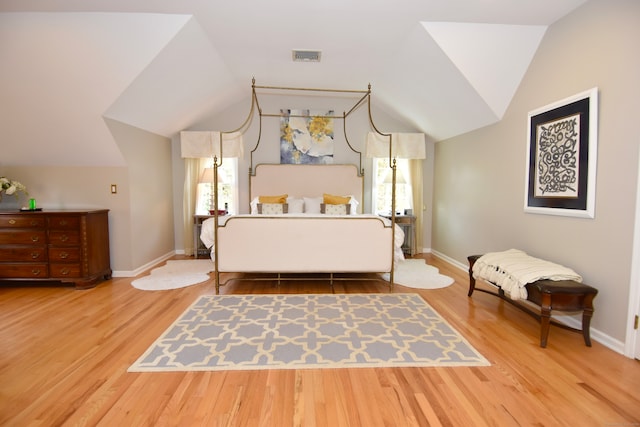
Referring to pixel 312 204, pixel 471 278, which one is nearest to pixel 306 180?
pixel 312 204

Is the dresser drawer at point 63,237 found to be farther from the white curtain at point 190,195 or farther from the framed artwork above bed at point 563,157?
the framed artwork above bed at point 563,157

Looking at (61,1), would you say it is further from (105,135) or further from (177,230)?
(177,230)

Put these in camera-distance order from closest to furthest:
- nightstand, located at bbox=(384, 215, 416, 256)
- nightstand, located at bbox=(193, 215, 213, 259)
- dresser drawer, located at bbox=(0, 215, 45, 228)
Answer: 1. dresser drawer, located at bbox=(0, 215, 45, 228)
2. nightstand, located at bbox=(193, 215, 213, 259)
3. nightstand, located at bbox=(384, 215, 416, 256)

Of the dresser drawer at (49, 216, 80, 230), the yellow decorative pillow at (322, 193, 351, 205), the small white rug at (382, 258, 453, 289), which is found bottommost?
the small white rug at (382, 258, 453, 289)

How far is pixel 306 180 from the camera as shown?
222 inches

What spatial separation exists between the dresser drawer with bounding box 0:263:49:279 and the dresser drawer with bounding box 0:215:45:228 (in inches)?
18.2

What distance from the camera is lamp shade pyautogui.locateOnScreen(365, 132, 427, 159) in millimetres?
5414

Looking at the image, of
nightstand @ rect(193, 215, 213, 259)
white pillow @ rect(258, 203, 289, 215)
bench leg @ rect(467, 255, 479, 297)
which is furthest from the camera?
nightstand @ rect(193, 215, 213, 259)

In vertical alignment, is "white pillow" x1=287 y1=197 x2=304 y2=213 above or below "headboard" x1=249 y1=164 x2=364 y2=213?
below

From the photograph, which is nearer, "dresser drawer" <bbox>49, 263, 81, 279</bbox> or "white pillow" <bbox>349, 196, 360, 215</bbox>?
"dresser drawer" <bbox>49, 263, 81, 279</bbox>

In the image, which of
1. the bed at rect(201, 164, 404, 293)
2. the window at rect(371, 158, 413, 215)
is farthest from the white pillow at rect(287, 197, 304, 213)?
the bed at rect(201, 164, 404, 293)

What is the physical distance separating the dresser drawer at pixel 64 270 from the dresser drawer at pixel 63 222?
18.3 inches

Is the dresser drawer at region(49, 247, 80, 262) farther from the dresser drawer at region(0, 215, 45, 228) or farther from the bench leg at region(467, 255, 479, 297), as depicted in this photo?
the bench leg at region(467, 255, 479, 297)

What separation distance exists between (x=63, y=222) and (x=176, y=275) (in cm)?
141
